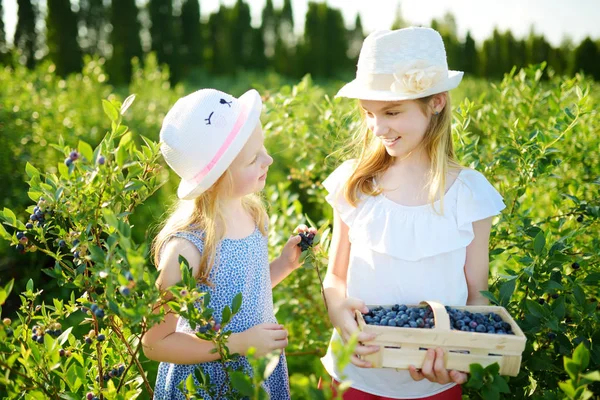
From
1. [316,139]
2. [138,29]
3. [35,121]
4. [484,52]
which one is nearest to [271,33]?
[138,29]

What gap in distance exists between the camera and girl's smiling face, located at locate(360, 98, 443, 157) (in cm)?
181

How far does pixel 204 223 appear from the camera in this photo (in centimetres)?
182

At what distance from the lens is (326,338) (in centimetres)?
304

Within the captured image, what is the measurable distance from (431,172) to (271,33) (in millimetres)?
22256

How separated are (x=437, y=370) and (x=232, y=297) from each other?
0.72 metres

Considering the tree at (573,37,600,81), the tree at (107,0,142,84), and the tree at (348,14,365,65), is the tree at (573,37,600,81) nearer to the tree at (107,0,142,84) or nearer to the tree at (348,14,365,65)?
the tree at (348,14,365,65)

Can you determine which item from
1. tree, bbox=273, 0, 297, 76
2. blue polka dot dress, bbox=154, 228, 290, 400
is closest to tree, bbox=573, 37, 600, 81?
tree, bbox=273, 0, 297, 76

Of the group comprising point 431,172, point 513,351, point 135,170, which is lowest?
point 513,351

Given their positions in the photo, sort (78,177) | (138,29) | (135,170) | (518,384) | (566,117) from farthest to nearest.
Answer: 1. (138,29)
2. (566,117)
3. (518,384)
4. (135,170)
5. (78,177)

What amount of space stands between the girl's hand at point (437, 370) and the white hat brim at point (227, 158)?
2.67 feet

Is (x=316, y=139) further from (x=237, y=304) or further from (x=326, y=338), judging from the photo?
(x=237, y=304)

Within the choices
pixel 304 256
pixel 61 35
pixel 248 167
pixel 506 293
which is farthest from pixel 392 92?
pixel 61 35

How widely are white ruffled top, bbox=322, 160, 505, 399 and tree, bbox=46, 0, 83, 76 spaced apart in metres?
14.2

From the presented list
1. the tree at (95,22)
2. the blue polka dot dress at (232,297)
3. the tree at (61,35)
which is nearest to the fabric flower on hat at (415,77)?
the blue polka dot dress at (232,297)
